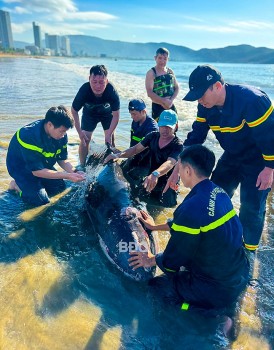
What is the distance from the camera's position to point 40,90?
1938cm

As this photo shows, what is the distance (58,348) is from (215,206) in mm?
1960

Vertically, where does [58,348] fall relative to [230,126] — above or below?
below

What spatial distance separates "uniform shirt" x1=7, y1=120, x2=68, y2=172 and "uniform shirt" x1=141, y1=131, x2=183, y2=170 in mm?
1602

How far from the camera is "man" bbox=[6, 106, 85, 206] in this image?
4.98m

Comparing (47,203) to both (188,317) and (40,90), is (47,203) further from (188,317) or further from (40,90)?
(40,90)

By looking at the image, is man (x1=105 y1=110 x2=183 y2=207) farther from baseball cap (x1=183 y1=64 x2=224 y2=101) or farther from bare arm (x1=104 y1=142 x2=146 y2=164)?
baseball cap (x1=183 y1=64 x2=224 y2=101)

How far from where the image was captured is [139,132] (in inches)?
254

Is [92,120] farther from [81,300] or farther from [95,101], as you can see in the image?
[81,300]

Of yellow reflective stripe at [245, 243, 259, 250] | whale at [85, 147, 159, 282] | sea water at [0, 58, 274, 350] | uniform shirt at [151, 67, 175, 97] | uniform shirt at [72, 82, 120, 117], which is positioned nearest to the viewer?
sea water at [0, 58, 274, 350]

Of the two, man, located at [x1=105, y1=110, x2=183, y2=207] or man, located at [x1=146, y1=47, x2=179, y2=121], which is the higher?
man, located at [x1=146, y1=47, x2=179, y2=121]

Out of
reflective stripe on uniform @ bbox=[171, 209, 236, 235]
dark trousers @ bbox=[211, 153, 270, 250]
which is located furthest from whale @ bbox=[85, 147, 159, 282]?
dark trousers @ bbox=[211, 153, 270, 250]

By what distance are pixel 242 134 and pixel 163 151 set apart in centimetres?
181

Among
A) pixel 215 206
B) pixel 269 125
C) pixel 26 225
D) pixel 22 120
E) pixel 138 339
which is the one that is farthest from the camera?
pixel 22 120

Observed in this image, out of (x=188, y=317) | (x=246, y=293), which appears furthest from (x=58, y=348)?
(x=246, y=293)
